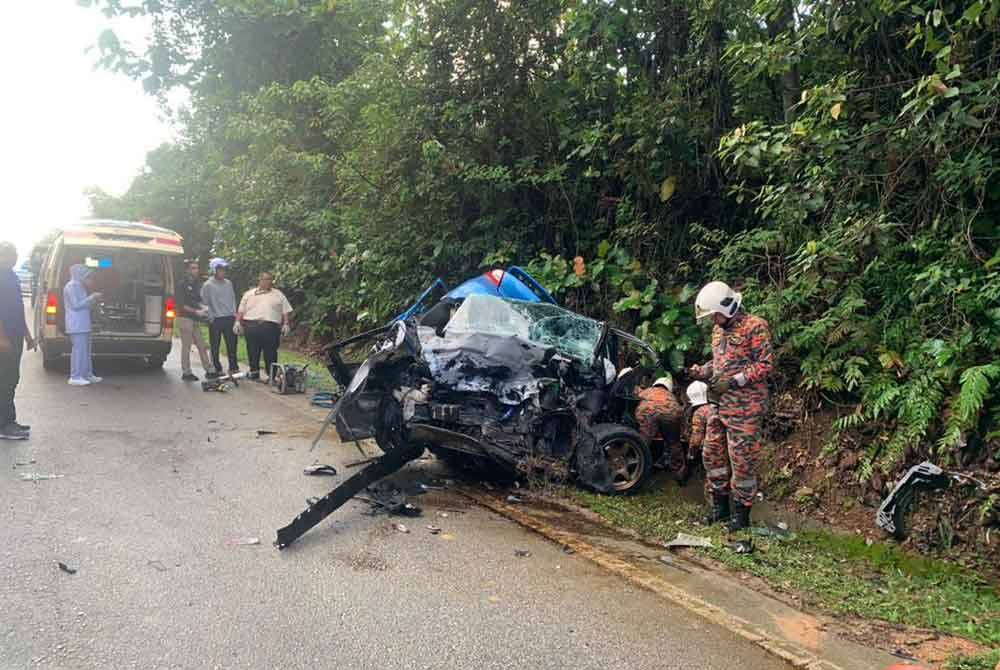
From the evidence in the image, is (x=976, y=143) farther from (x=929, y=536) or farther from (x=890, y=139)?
(x=929, y=536)

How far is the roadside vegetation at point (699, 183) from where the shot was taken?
567 centimetres

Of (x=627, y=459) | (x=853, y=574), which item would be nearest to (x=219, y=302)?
(x=627, y=459)

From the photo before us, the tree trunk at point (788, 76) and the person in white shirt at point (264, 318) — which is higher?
the tree trunk at point (788, 76)

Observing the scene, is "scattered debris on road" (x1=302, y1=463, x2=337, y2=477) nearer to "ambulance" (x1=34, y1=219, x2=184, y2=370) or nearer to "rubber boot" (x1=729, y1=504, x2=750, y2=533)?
Result: "rubber boot" (x1=729, y1=504, x2=750, y2=533)

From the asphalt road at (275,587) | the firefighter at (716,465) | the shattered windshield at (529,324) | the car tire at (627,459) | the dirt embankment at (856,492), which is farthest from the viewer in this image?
the shattered windshield at (529,324)

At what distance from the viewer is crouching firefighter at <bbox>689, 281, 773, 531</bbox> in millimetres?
5625

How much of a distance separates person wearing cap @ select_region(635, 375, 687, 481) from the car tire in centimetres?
30

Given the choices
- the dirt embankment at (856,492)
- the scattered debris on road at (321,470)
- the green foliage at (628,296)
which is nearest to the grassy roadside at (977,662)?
the dirt embankment at (856,492)

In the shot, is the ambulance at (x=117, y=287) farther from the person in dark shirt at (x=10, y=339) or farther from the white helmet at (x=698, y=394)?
the white helmet at (x=698, y=394)

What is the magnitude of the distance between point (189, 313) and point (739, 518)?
28.8ft

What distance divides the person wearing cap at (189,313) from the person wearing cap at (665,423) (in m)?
7.00

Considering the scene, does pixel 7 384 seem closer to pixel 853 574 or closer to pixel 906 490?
pixel 853 574

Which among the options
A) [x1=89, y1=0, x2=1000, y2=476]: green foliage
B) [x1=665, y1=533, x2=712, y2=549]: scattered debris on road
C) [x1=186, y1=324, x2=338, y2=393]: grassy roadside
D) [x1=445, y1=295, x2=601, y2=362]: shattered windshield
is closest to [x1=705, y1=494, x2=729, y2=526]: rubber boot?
[x1=665, y1=533, x2=712, y2=549]: scattered debris on road

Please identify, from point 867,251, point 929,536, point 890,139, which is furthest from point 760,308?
point 929,536
